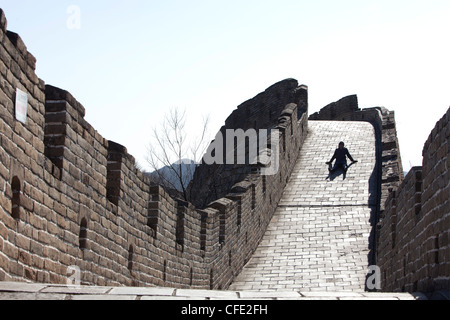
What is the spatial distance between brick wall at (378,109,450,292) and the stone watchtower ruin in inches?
0.4

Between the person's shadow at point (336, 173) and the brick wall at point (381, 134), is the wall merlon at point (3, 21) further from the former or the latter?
the person's shadow at point (336, 173)

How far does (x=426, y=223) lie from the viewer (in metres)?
6.06

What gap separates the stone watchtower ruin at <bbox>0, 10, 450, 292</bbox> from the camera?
16.9 ft

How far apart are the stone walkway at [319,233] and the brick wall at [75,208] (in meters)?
1.48

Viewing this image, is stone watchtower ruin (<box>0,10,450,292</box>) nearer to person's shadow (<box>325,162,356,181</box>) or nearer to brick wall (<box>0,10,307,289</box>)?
brick wall (<box>0,10,307,289</box>)

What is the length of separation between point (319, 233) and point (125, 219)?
6702 mm

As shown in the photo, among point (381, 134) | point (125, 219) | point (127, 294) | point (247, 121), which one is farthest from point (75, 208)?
point (247, 121)

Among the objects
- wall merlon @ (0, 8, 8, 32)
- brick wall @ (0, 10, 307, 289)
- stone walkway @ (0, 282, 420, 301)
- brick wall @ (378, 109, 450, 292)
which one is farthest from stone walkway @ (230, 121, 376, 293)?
wall merlon @ (0, 8, 8, 32)

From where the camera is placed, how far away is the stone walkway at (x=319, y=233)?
1163 centimetres

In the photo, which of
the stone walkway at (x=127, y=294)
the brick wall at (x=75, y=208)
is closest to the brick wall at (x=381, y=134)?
the brick wall at (x=75, y=208)

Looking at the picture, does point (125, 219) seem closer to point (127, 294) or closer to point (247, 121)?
point (127, 294)

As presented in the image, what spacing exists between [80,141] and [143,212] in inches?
84.8
